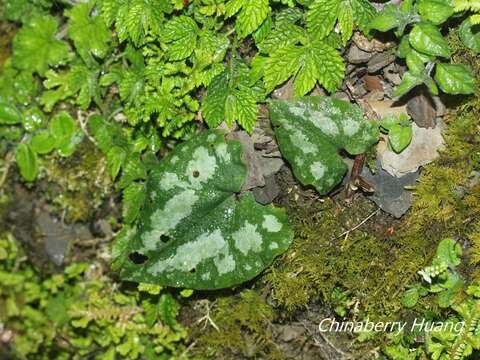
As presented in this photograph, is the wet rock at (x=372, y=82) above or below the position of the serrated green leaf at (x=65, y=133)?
above

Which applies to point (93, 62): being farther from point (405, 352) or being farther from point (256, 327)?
point (405, 352)

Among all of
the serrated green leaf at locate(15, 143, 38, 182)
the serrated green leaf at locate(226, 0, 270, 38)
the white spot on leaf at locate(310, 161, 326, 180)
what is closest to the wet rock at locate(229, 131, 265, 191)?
the white spot on leaf at locate(310, 161, 326, 180)

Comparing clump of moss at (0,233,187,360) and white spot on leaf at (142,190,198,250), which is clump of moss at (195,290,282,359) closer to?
clump of moss at (0,233,187,360)

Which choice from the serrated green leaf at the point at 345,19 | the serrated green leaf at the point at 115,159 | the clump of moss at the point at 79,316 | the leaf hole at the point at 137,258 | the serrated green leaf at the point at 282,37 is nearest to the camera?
the serrated green leaf at the point at 345,19

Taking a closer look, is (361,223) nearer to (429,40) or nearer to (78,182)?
(429,40)

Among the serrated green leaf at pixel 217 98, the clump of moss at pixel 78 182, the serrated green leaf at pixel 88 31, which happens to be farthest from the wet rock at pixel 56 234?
the serrated green leaf at pixel 217 98

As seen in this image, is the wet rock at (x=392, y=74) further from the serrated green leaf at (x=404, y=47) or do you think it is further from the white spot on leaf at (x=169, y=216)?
the white spot on leaf at (x=169, y=216)

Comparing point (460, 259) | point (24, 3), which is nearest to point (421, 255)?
point (460, 259)

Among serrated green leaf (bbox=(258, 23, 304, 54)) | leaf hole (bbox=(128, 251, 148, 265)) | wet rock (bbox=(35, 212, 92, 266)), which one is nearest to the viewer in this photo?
serrated green leaf (bbox=(258, 23, 304, 54))
